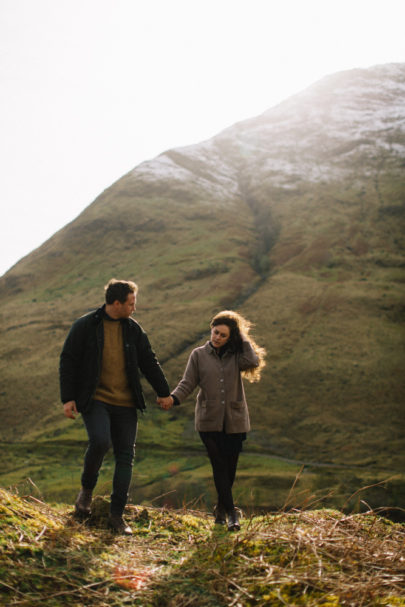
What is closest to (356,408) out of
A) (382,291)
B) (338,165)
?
(382,291)

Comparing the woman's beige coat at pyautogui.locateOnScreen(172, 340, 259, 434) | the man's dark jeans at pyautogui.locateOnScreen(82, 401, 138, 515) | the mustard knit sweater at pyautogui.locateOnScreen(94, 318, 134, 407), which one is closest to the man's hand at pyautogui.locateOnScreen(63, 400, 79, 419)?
the man's dark jeans at pyautogui.locateOnScreen(82, 401, 138, 515)

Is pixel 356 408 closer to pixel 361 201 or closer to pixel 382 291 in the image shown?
pixel 382 291

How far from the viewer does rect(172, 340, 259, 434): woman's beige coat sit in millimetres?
4828

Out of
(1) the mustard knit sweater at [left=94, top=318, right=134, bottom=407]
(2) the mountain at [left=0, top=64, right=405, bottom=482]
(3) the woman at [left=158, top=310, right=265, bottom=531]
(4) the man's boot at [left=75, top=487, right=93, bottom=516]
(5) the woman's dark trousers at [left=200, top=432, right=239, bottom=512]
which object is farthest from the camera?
(2) the mountain at [left=0, top=64, right=405, bottom=482]

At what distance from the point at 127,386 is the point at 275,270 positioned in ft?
138

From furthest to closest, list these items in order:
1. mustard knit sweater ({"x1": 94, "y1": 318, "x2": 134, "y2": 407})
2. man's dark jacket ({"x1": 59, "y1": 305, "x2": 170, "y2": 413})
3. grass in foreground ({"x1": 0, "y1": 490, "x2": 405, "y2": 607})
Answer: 1. mustard knit sweater ({"x1": 94, "y1": 318, "x2": 134, "y2": 407})
2. man's dark jacket ({"x1": 59, "y1": 305, "x2": 170, "y2": 413})
3. grass in foreground ({"x1": 0, "y1": 490, "x2": 405, "y2": 607})

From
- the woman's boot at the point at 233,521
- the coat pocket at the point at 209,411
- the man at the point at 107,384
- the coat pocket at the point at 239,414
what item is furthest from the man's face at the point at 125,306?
the woman's boot at the point at 233,521

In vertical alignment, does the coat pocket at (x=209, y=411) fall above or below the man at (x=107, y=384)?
below

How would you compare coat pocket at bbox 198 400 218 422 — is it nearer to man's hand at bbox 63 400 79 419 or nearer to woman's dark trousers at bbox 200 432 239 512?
woman's dark trousers at bbox 200 432 239 512

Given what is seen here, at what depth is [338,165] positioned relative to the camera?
62.5 m

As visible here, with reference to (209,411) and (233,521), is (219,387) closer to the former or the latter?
(209,411)

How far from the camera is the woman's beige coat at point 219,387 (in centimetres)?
483

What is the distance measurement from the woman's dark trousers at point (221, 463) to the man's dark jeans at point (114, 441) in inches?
35.3

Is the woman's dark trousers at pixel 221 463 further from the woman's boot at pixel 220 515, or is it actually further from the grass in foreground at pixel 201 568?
the grass in foreground at pixel 201 568
